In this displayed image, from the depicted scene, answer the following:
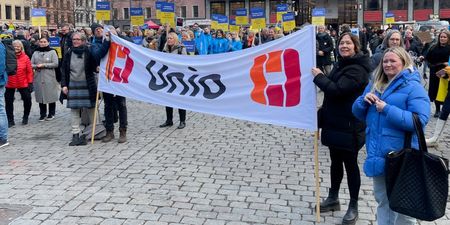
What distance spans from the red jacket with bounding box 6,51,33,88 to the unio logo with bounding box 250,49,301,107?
649cm

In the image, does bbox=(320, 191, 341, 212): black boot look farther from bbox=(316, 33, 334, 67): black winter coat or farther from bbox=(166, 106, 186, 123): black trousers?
bbox=(316, 33, 334, 67): black winter coat

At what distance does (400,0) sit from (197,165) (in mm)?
68891

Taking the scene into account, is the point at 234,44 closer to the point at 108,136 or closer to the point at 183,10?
the point at 108,136

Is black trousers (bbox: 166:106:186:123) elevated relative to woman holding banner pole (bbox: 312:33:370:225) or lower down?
lower down

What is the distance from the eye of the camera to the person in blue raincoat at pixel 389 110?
3.67 metres

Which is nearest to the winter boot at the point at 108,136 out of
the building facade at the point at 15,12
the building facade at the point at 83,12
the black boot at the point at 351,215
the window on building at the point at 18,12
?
the black boot at the point at 351,215

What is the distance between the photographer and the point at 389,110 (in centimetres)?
366

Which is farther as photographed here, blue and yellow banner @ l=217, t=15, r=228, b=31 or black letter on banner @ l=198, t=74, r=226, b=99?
blue and yellow banner @ l=217, t=15, r=228, b=31

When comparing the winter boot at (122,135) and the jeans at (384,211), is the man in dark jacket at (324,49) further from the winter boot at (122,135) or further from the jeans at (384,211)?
the jeans at (384,211)

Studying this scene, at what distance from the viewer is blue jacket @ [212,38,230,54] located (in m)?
20.7

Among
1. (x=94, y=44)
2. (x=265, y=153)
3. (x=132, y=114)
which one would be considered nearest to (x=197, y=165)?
(x=265, y=153)

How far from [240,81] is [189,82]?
1036mm

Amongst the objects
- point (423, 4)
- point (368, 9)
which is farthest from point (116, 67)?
point (423, 4)

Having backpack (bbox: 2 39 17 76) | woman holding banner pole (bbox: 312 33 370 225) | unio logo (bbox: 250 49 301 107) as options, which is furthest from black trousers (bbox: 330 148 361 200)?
backpack (bbox: 2 39 17 76)
